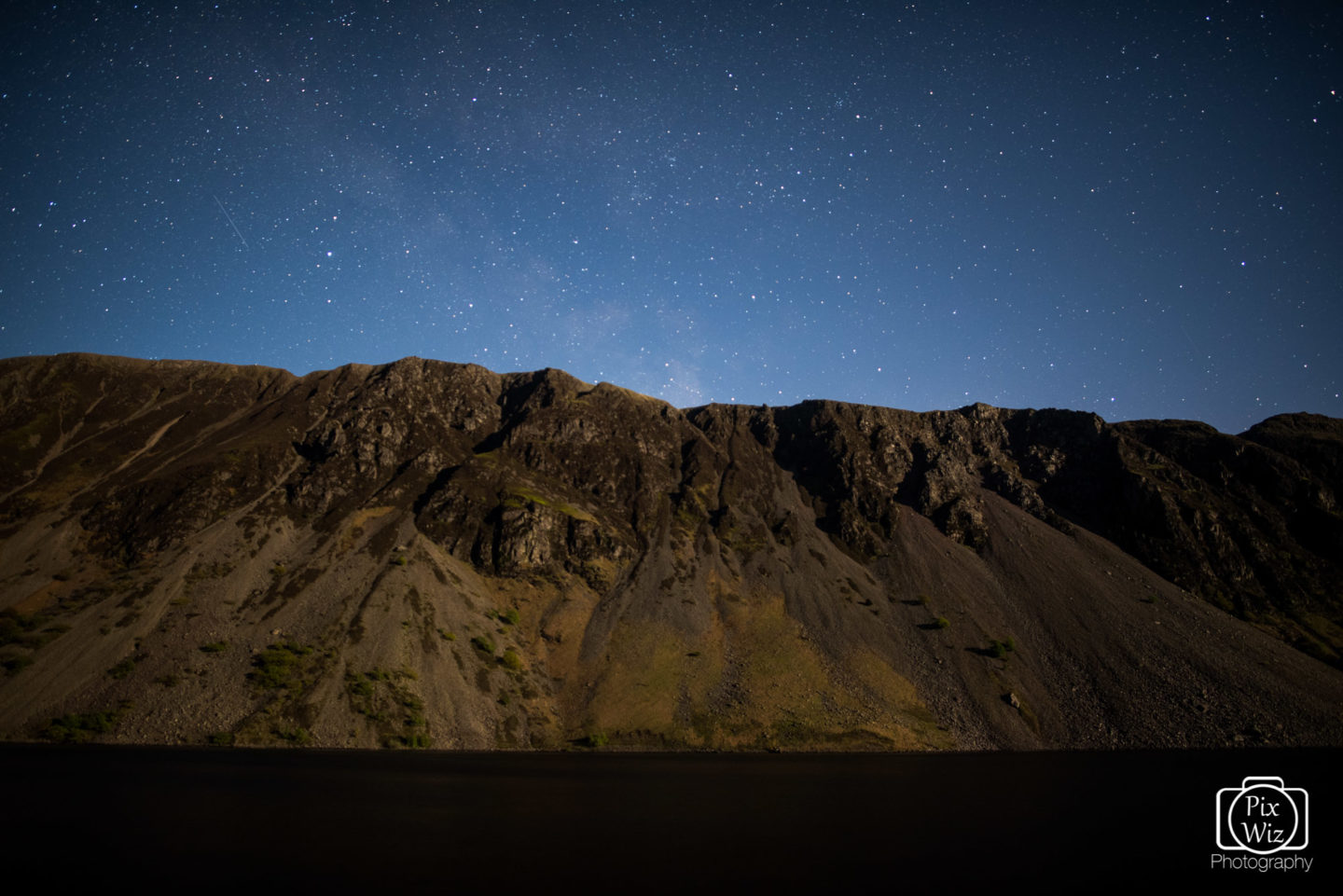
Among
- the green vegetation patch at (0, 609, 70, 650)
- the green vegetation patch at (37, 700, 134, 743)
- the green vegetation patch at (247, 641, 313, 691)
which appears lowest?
the green vegetation patch at (37, 700, 134, 743)

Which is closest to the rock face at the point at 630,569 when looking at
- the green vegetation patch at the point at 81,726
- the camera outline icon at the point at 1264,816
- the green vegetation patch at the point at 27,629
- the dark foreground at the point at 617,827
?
the green vegetation patch at the point at 81,726

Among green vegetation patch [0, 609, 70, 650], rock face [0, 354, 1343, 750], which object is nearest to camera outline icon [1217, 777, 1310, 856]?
rock face [0, 354, 1343, 750]

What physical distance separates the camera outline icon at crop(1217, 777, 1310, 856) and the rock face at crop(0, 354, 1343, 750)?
148 feet

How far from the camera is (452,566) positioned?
12406cm

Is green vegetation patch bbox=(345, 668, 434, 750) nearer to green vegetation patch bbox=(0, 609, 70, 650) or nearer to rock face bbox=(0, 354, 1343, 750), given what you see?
rock face bbox=(0, 354, 1343, 750)

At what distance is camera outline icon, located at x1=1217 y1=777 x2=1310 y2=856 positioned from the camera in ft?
109

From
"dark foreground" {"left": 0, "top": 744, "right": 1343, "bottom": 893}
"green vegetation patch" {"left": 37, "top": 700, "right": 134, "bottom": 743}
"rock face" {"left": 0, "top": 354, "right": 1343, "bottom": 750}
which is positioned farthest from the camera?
"rock face" {"left": 0, "top": 354, "right": 1343, "bottom": 750}

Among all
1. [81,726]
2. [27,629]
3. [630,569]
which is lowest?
[81,726]

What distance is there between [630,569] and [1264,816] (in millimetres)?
105841

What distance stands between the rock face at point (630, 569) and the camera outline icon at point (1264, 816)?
148 ft

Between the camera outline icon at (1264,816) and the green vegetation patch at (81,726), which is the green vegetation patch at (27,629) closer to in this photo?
the green vegetation patch at (81,726)

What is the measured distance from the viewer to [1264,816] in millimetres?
40469

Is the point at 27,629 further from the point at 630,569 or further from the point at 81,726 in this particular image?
the point at 630,569

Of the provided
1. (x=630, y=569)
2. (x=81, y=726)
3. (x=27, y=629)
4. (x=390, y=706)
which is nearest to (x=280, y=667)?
(x=390, y=706)
